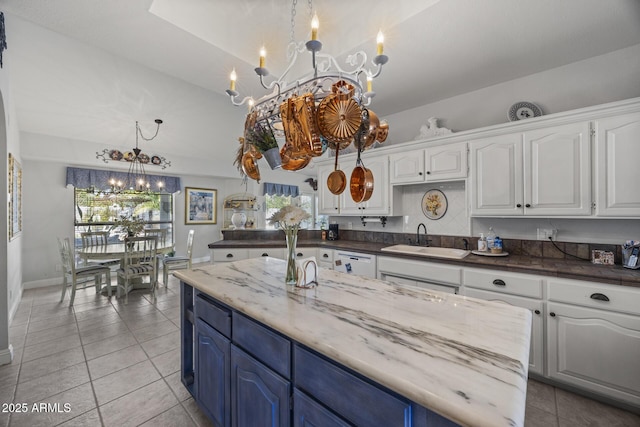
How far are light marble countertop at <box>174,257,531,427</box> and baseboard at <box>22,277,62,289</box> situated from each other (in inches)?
194

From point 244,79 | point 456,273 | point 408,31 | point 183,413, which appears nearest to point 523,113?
point 408,31

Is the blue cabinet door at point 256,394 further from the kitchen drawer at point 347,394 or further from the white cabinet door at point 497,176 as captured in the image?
the white cabinet door at point 497,176

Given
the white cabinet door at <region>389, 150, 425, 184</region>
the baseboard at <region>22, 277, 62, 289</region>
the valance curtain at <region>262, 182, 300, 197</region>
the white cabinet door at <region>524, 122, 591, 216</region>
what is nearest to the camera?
the white cabinet door at <region>524, 122, 591, 216</region>

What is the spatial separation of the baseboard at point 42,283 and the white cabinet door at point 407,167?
593 centimetres

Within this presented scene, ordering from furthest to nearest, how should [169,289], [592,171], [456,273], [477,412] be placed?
[169,289] → [456,273] → [592,171] → [477,412]

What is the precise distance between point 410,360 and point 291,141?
95 centimetres

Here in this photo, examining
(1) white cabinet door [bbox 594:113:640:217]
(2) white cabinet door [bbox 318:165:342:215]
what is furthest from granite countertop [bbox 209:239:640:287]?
(2) white cabinet door [bbox 318:165:342:215]

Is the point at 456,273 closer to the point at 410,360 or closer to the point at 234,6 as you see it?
the point at 410,360

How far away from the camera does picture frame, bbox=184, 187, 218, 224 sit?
6254mm

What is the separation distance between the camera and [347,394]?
802 millimetres

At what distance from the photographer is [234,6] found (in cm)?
185

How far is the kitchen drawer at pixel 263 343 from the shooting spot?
1006 mm

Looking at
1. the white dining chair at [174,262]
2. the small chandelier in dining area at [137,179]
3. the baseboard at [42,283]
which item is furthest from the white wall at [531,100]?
the baseboard at [42,283]

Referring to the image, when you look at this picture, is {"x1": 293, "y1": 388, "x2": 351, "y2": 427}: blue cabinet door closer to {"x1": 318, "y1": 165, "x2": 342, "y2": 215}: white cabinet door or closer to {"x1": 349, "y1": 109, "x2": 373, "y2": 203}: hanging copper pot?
{"x1": 349, "y1": 109, "x2": 373, "y2": 203}: hanging copper pot
